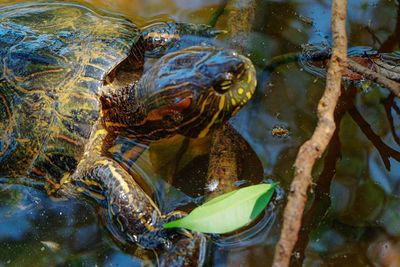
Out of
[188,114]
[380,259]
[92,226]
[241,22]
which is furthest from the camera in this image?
[241,22]

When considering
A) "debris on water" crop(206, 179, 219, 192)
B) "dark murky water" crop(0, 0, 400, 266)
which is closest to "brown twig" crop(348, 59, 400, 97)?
"dark murky water" crop(0, 0, 400, 266)

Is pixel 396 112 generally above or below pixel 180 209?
above

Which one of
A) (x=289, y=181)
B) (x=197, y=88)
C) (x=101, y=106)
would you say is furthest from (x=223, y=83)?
(x=101, y=106)

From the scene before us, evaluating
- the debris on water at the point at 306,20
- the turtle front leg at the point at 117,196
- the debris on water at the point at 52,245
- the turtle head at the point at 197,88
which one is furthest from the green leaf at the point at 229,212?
the debris on water at the point at 306,20

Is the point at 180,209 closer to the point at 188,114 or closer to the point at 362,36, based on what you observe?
the point at 188,114

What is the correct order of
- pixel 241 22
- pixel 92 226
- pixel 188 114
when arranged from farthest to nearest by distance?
pixel 241 22, pixel 92 226, pixel 188 114

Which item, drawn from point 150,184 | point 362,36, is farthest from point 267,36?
point 150,184

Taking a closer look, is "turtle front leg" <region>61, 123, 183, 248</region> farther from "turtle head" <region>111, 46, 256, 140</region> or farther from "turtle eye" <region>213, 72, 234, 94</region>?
"turtle eye" <region>213, 72, 234, 94</region>
